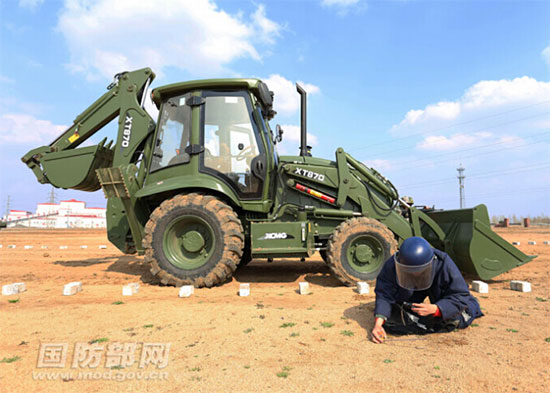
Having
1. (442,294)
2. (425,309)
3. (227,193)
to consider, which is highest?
(227,193)

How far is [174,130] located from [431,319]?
543 centimetres

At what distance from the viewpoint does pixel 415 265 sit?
3393 mm

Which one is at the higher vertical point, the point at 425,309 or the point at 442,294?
the point at 442,294

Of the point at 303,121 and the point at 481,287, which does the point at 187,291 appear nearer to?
the point at 303,121

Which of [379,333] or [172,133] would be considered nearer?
[379,333]

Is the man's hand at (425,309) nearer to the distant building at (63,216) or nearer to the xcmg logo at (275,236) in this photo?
the xcmg logo at (275,236)

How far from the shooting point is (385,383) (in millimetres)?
2570

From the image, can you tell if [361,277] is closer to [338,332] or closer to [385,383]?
[338,332]

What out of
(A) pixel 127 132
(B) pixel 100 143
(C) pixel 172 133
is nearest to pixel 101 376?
(C) pixel 172 133

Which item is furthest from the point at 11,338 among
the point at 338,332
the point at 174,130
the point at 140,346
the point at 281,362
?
the point at 174,130

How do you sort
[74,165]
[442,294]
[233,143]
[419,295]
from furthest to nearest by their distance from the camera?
[74,165]
[233,143]
[419,295]
[442,294]

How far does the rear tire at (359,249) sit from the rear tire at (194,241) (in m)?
1.71

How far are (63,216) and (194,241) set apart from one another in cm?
6324

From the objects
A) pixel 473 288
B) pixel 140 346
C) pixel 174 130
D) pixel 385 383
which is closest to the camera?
pixel 385 383
